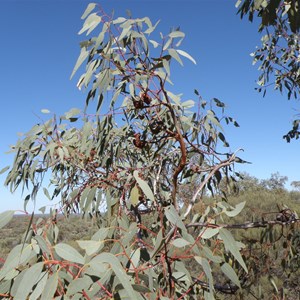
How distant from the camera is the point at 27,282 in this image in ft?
2.41

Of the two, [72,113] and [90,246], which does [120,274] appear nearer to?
[90,246]

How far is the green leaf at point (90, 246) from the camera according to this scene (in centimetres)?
89

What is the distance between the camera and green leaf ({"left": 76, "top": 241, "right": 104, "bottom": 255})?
886 millimetres

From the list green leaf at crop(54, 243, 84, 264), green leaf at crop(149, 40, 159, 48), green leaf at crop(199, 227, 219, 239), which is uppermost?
green leaf at crop(149, 40, 159, 48)

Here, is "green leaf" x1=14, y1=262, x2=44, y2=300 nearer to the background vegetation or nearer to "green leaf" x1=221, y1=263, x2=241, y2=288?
the background vegetation

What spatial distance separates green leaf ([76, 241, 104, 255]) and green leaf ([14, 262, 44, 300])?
150mm

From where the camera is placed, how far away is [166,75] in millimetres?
1141

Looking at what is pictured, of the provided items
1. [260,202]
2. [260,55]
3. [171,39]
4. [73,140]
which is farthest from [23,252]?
[260,202]

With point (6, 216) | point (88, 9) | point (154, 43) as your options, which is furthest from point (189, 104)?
point (6, 216)

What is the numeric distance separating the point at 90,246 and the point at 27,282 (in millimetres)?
204

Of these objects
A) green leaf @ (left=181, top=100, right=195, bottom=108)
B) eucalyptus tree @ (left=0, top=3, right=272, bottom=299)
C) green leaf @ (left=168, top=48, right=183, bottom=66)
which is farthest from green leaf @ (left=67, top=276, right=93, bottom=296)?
green leaf @ (left=181, top=100, right=195, bottom=108)

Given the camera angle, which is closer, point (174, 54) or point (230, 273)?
point (230, 273)

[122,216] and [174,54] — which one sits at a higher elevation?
[174,54]

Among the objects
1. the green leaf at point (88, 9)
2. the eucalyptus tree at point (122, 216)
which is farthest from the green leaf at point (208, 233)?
the green leaf at point (88, 9)
